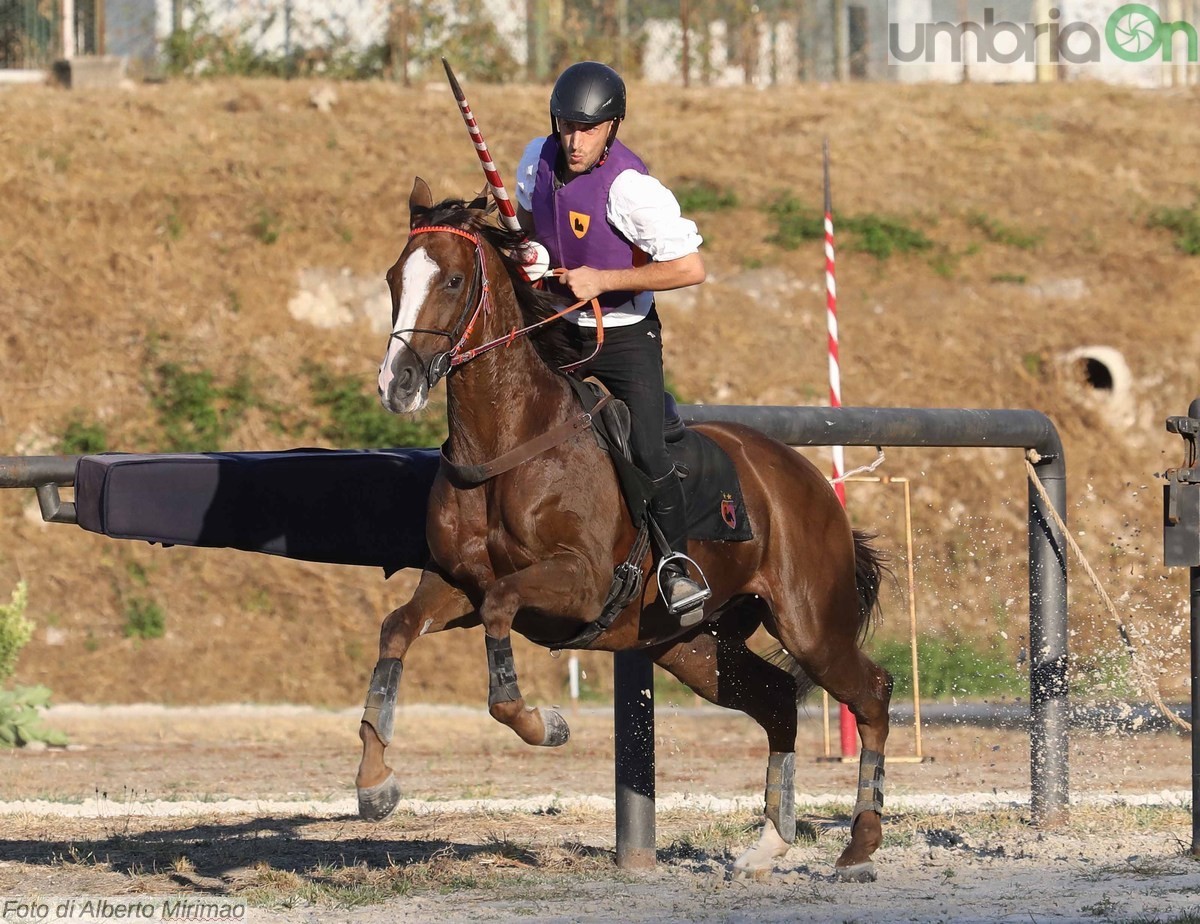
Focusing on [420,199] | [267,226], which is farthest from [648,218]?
[267,226]

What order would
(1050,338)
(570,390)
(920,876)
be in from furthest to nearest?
(1050,338) → (920,876) → (570,390)

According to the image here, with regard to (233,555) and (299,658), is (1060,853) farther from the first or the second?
(233,555)

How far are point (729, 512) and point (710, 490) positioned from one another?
14 centimetres

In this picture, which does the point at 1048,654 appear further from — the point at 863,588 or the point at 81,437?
the point at 81,437

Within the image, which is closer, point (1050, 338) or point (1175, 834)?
point (1175, 834)

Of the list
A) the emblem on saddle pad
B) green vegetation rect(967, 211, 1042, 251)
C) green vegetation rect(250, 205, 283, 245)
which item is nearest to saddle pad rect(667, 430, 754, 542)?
the emblem on saddle pad

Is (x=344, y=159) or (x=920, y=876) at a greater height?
(x=344, y=159)

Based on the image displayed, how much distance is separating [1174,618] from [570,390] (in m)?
11.2

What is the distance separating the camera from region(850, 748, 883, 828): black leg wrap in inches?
276

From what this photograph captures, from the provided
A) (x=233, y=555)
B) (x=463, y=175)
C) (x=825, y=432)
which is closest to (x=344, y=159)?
(x=463, y=175)

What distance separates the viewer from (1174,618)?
15.7 m

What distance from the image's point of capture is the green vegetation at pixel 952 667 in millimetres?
14234

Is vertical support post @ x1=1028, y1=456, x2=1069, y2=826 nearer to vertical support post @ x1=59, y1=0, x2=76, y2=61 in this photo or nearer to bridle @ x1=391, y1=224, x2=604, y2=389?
bridle @ x1=391, y1=224, x2=604, y2=389

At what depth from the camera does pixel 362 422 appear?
17.5 metres
